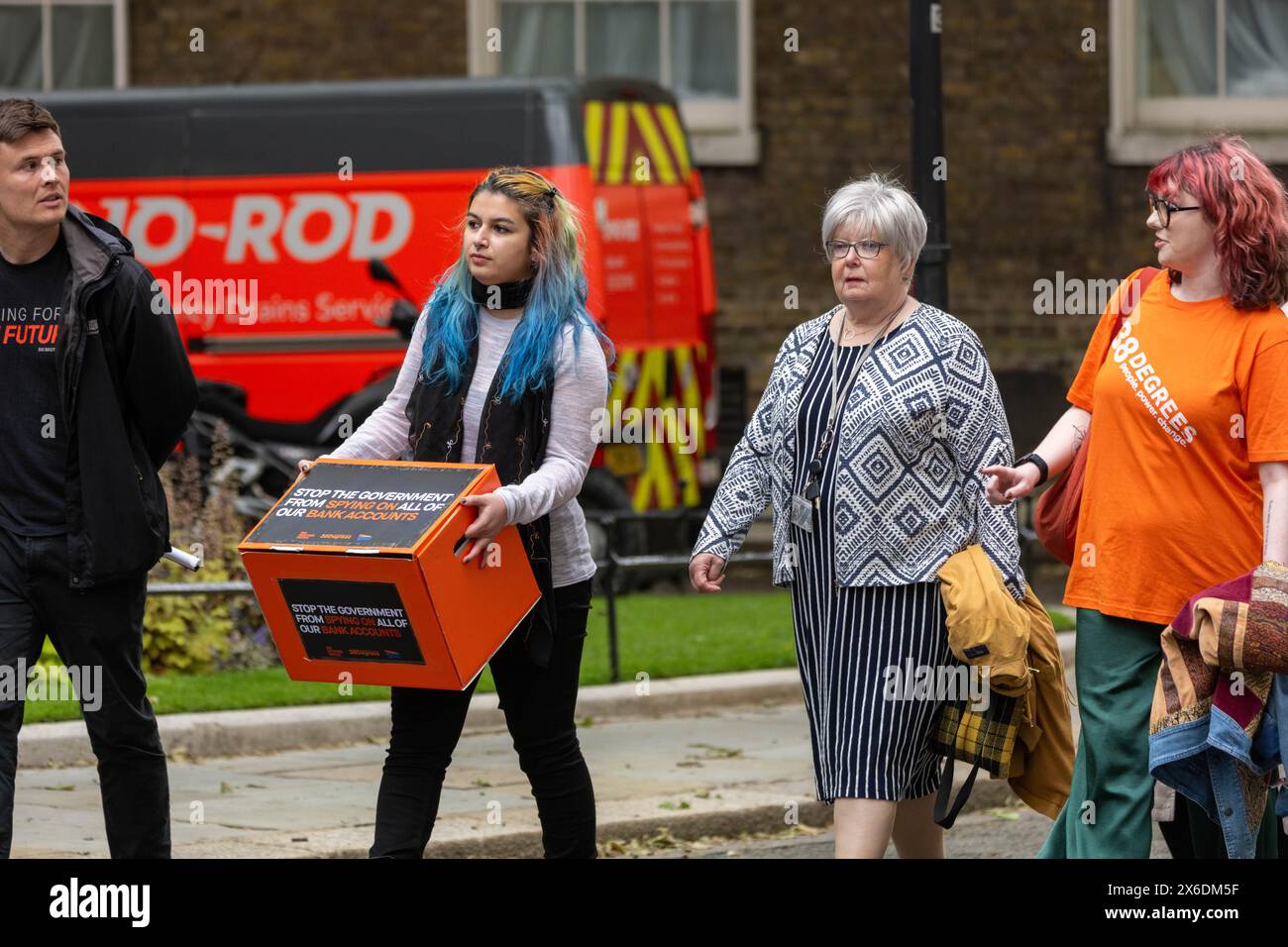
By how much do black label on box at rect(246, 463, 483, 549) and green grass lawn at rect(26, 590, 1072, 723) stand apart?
14.1 feet

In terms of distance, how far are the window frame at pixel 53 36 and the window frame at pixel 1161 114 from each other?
7661 mm

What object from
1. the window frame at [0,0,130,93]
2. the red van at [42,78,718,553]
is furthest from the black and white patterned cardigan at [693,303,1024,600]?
the window frame at [0,0,130,93]

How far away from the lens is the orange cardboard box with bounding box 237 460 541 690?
4645 millimetres

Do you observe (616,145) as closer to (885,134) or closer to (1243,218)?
(885,134)

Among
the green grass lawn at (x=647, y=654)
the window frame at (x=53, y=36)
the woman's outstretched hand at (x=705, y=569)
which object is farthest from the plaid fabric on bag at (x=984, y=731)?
the window frame at (x=53, y=36)

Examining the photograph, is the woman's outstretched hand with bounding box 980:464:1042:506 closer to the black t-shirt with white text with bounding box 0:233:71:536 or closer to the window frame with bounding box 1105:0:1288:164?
the black t-shirt with white text with bounding box 0:233:71:536

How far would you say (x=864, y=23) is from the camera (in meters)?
16.5

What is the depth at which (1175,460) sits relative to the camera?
4.98 meters

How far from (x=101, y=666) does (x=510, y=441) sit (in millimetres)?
1126

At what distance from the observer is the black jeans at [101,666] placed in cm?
512

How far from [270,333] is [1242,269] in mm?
9757
